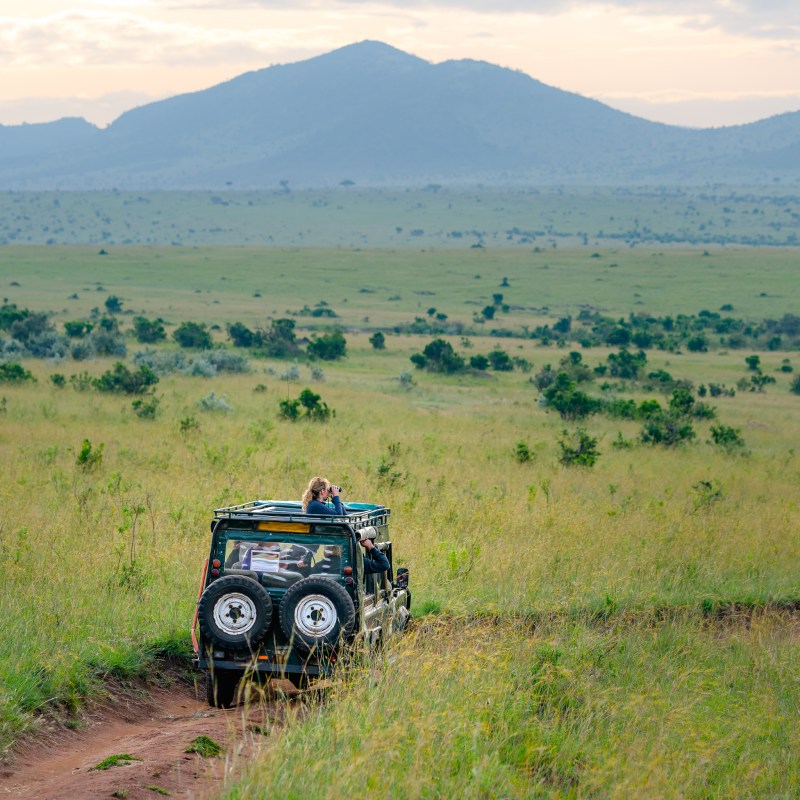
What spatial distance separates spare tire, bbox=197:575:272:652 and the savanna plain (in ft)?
2.46

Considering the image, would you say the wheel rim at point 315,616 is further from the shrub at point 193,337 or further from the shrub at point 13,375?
the shrub at point 193,337

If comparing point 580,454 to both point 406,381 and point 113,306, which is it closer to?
point 406,381

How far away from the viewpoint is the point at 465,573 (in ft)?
38.1

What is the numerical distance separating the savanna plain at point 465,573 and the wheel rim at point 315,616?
0.37m

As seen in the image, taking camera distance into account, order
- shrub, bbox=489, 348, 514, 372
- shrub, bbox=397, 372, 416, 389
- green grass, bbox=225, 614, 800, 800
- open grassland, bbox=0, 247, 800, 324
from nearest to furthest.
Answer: green grass, bbox=225, 614, 800, 800, shrub, bbox=397, 372, 416, 389, shrub, bbox=489, 348, 514, 372, open grassland, bbox=0, 247, 800, 324

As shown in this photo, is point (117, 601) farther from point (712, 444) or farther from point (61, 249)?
point (61, 249)

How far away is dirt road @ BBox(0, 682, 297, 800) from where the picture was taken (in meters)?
6.12

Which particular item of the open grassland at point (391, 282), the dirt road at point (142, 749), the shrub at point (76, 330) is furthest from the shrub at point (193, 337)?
the dirt road at point (142, 749)

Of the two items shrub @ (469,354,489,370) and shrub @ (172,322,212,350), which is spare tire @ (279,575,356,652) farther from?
shrub @ (172,322,212,350)

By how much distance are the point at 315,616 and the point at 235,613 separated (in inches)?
22.0

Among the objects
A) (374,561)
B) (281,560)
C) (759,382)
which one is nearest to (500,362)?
(759,382)

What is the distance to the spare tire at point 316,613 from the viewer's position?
7711mm

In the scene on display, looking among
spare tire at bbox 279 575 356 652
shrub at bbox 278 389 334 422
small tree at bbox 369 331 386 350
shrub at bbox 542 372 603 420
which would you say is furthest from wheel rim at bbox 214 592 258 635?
small tree at bbox 369 331 386 350

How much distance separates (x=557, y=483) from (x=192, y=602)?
941 centimetres
